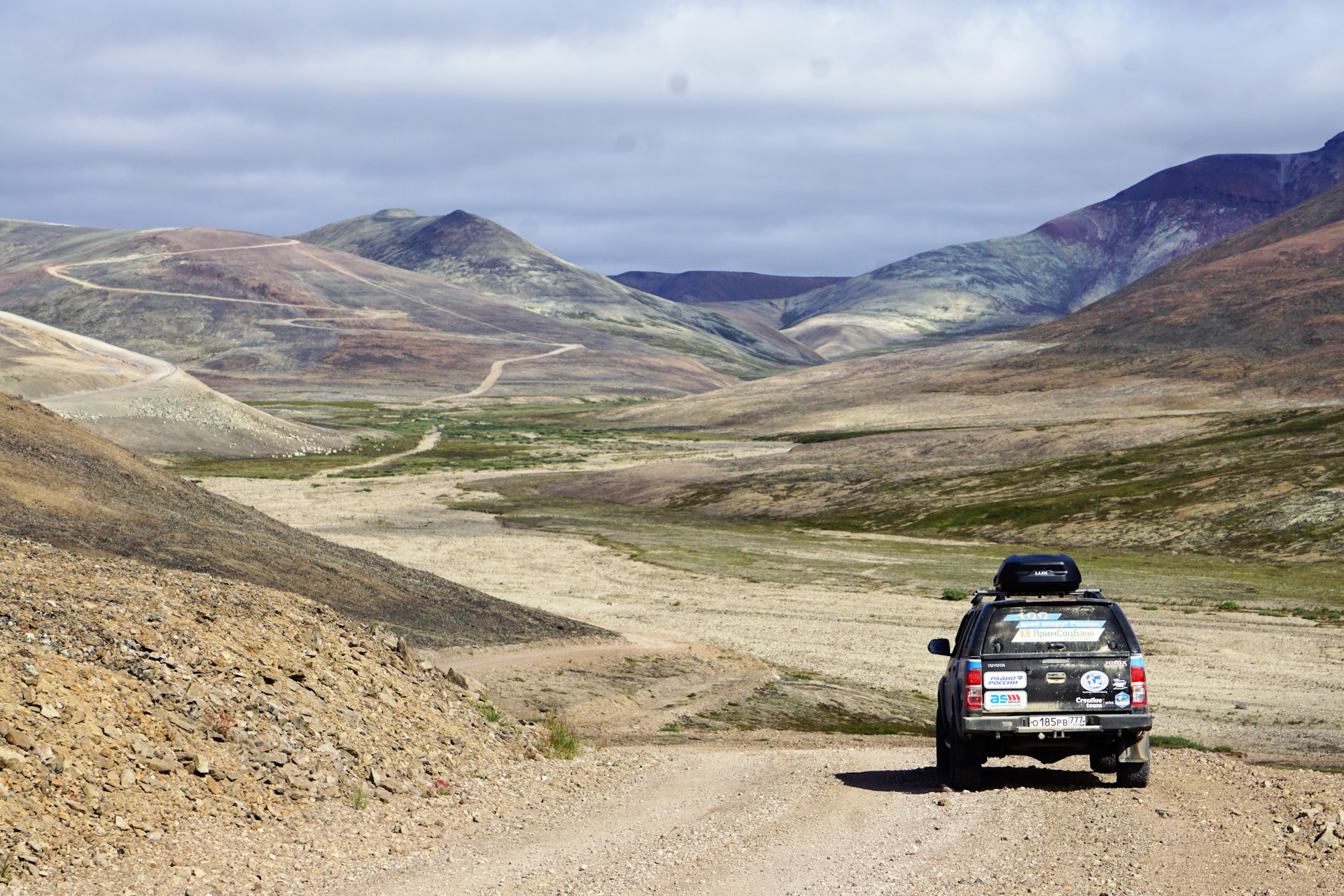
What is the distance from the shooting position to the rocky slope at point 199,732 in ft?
38.5

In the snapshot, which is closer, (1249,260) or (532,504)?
(532,504)

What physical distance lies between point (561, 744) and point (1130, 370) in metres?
150

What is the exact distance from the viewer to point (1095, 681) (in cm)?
1527

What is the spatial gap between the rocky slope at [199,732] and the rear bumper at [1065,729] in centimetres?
600

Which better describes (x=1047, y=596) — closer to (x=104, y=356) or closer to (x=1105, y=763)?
(x=1105, y=763)

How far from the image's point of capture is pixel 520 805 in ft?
51.2

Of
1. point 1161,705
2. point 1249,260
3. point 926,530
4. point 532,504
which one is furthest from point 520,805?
point 1249,260

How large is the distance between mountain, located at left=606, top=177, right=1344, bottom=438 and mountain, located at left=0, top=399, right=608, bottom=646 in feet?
345

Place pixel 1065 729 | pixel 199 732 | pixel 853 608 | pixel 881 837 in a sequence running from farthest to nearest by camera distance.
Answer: pixel 853 608
pixel 1065 729
pixel 199 732
pixel 881 837

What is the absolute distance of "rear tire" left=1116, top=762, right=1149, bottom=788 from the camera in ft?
50.4

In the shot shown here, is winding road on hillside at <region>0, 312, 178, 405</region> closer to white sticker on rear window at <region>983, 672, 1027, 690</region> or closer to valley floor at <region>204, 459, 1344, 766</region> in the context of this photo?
valley floor at <region>204, 459, 1344, 766</region>

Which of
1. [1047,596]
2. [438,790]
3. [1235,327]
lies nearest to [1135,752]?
[1047,596]

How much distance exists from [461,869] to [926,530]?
209 feet

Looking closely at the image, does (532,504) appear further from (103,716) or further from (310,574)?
(103,716)
